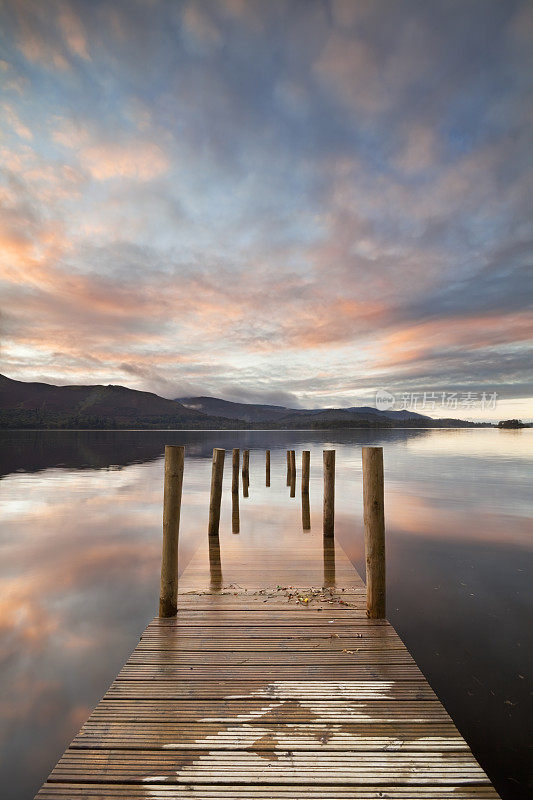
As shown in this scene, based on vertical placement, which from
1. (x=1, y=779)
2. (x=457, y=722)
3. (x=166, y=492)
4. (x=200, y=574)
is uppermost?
(x=166, y=492)

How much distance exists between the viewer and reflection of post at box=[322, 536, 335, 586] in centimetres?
841

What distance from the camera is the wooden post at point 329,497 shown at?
12.2 meters

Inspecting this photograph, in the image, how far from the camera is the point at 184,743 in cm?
370

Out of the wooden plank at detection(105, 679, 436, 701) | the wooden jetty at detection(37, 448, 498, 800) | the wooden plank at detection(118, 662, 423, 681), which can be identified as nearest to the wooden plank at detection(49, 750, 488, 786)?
the wooden jetty at detection(37, 448, 498, 800)

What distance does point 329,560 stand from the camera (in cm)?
990

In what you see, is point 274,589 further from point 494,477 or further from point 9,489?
point 494,477

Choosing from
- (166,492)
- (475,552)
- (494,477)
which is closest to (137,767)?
(166,492)

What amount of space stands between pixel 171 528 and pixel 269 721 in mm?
3347

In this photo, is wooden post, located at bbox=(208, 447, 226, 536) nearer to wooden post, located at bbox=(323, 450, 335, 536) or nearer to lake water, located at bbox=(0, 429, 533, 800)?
lake water, located at bbox=(0, 429, 533, 800)

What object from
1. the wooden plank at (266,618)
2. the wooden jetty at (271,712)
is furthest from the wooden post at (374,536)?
the wooden plank at (266,618)

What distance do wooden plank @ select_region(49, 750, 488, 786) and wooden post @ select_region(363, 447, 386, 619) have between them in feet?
9.23

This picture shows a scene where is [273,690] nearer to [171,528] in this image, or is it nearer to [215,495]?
[171,528]

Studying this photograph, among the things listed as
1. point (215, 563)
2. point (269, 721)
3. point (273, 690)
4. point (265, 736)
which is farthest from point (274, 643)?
point (215, 563)

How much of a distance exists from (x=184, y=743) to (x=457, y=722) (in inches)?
156
